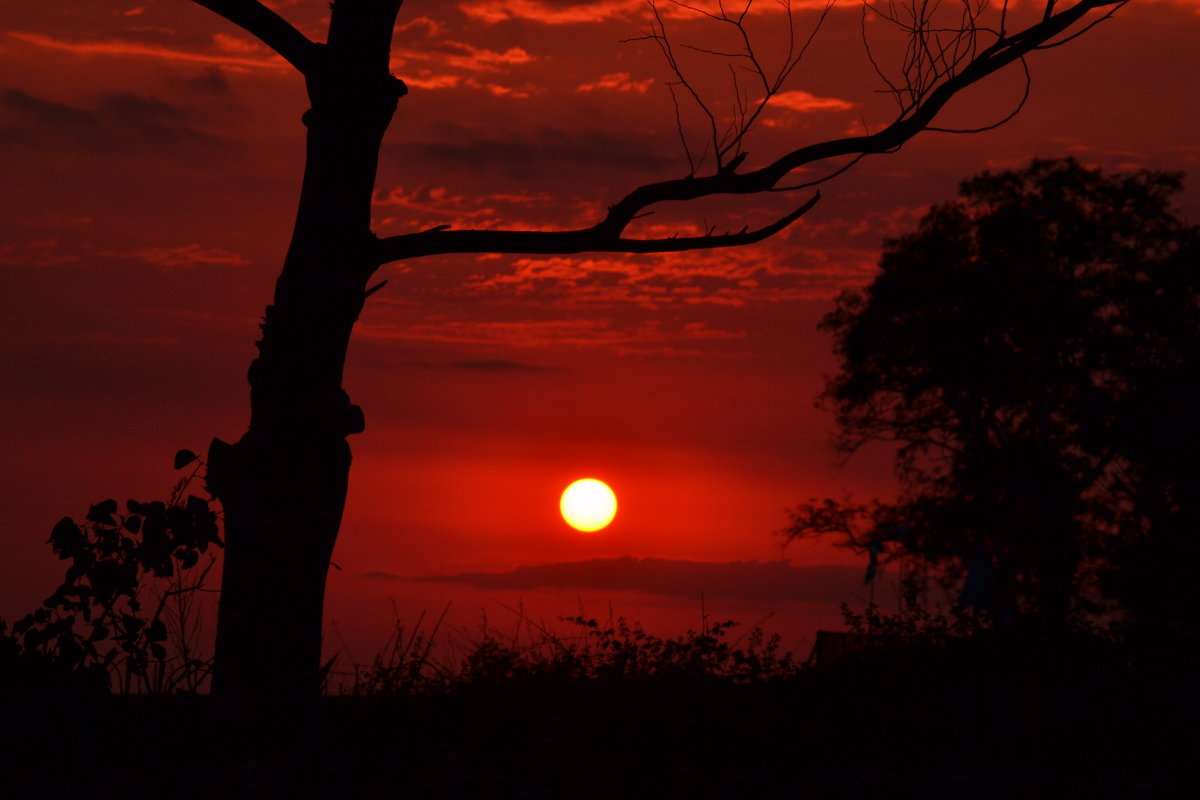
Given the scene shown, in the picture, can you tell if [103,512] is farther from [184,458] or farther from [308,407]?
[308,407]

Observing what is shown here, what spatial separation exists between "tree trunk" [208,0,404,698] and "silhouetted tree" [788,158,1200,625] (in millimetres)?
20351

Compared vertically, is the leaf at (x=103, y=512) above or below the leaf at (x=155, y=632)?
above

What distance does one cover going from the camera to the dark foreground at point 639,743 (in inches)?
251

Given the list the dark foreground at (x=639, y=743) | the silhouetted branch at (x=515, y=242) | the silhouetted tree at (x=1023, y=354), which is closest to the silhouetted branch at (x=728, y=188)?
the silhouetted branch at (x=515, y=242)

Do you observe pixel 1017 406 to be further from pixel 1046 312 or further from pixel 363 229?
pixel 363 229

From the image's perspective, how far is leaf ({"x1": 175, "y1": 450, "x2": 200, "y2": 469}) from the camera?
7.67 metres

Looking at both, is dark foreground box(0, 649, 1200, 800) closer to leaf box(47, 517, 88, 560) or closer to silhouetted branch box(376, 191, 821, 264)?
leaf box(47, 517, 88, 560)

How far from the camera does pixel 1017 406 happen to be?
2828 cm

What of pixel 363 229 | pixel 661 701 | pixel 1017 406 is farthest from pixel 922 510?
pixel 363 229

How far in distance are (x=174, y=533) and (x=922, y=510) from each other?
80.1ft

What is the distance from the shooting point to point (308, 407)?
727cm

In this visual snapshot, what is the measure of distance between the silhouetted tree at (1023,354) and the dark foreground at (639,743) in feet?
58.3

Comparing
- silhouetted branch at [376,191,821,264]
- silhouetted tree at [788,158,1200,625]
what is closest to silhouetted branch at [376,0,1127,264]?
silhouetted branch at [376,191,821,264]

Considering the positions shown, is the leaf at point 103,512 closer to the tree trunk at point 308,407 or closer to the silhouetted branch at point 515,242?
the tree trunk at point 308,407
